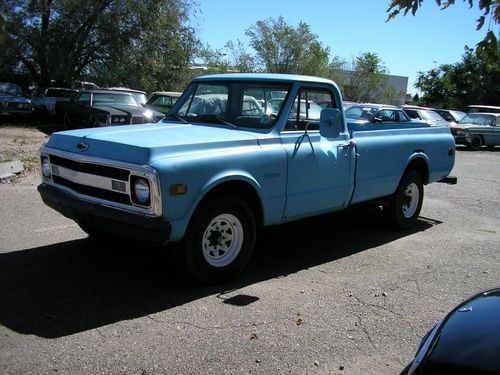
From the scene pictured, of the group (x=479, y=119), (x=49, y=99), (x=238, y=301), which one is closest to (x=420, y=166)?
(x=238, y=301)

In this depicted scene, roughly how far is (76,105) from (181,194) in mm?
12382

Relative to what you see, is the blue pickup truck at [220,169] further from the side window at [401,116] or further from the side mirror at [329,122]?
the side window at [401,116]

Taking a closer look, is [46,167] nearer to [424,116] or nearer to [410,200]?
[410,200]

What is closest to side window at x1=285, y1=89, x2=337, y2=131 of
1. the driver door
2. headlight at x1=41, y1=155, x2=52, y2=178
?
the driver door

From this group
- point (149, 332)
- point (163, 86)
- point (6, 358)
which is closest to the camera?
point (6, 358)

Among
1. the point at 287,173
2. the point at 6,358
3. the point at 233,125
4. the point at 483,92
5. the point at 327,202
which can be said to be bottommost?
the point at 6,358

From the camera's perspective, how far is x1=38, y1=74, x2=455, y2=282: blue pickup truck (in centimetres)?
423

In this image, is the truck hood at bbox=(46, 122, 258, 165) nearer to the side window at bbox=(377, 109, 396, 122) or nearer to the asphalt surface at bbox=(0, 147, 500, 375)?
the asphalt surface at bbox=(0, 147, 500, 375)

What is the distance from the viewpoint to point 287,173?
16.8 ft

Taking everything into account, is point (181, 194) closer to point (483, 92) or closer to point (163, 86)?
point (163, 86)

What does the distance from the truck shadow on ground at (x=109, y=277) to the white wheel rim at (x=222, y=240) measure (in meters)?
0.27

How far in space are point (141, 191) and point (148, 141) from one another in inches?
19.1

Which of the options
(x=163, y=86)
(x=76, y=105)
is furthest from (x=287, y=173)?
(x=163, y=86)

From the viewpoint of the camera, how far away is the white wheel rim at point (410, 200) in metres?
7.25
